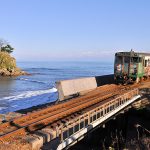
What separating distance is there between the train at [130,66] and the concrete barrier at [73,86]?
290 centimetres

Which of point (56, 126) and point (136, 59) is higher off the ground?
point (136, 59)

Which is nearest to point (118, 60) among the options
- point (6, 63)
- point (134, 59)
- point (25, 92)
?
point (134, 59)

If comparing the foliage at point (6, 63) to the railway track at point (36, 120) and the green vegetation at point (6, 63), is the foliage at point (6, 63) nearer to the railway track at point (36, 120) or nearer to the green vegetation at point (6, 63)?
the green vegetation at point (6, 63)

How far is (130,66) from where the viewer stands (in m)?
28.6

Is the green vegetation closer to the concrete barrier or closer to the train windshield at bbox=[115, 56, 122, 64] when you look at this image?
the train windshield at bbox=[115, 56, 122, 64]

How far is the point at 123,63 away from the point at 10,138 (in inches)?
768

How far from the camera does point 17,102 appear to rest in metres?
38.6

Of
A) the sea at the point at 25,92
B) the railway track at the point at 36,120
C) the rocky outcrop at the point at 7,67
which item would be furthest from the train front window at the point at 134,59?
the rocky outcrop at the point at 7,67

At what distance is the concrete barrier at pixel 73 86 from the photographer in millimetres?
23156

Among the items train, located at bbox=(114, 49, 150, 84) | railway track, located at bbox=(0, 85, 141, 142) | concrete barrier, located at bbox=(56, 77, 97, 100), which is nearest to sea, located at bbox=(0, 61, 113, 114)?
concrete barrier, located at bbox=(56, 77, 97, 100)

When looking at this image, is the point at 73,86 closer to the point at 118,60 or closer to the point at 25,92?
the point at 118,60

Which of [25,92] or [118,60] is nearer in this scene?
[118,60]

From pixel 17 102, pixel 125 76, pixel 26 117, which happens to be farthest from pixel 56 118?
pixel 17 102

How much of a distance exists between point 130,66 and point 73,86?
23.3ft
